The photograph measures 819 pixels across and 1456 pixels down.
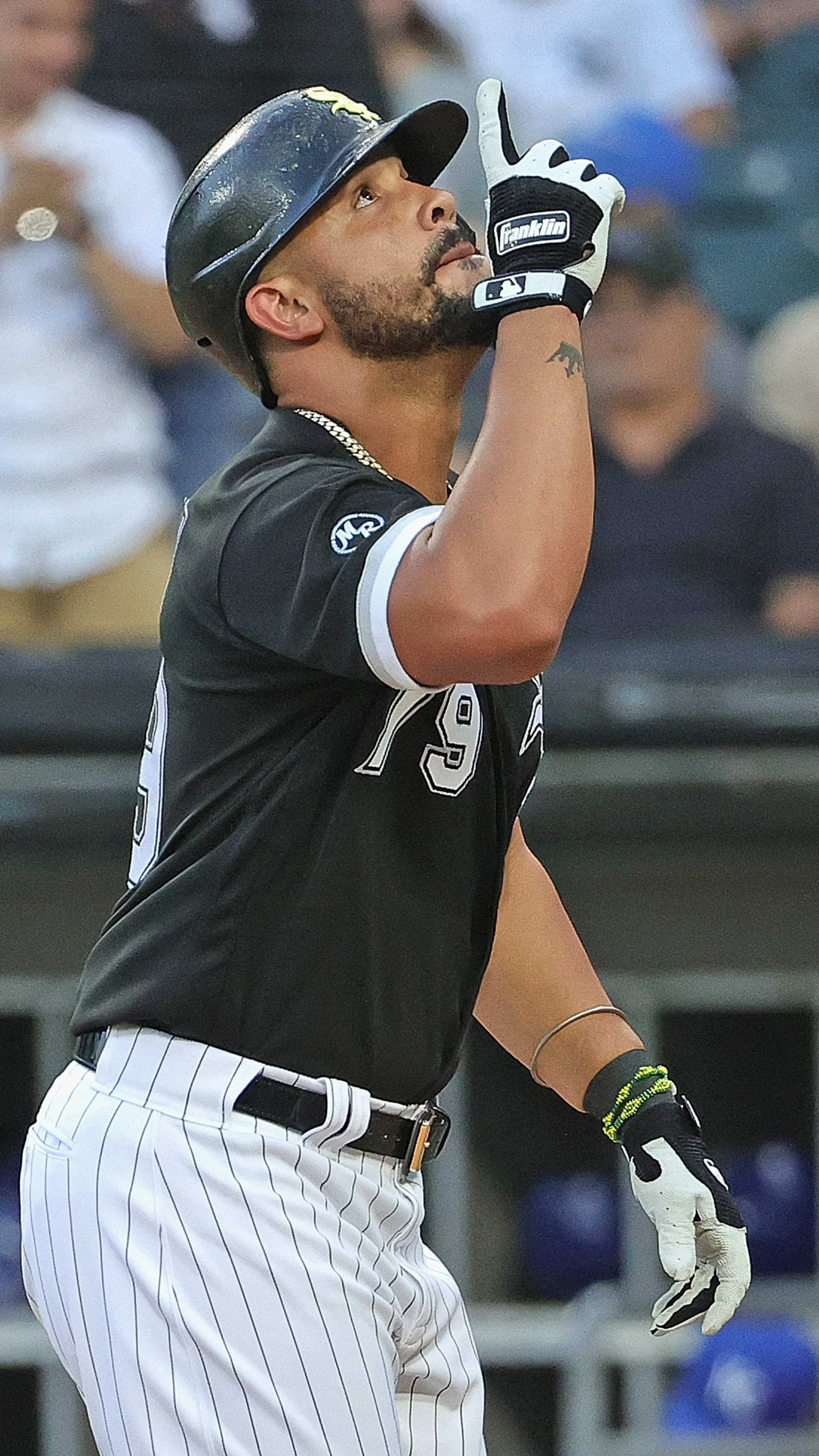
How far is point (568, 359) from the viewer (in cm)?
183

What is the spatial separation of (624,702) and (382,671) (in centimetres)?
266

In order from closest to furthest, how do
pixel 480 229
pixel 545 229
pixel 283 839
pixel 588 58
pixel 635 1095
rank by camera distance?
pixel 545 229, pixel 283 839, pixel 635 1095, pixel 480 229, pixel 588 58

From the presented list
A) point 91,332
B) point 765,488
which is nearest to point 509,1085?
point 765,488

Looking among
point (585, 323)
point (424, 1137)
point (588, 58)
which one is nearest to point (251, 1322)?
point (424, 1137)

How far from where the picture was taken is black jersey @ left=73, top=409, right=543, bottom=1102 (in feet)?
6.43

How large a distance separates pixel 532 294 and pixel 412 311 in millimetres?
226

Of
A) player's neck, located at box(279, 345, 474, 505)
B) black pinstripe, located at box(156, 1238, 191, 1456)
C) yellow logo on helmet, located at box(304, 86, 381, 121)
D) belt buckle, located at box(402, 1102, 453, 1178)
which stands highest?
yellow logo on helmet, located at box(304, 86, 381, 121)

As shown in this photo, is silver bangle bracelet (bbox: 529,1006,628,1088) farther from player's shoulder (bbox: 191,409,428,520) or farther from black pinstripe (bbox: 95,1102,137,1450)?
player's shoulder (bbox: 191,409,428,520)

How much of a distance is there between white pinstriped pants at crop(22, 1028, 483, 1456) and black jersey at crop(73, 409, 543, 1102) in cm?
5

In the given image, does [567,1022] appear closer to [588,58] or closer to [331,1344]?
[331,1344]

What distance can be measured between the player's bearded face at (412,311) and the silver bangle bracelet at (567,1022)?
83 centimetres

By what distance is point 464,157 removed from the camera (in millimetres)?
4617

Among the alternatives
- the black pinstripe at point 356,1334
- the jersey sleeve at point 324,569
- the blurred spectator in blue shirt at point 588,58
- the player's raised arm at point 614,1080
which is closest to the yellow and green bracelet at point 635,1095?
the player's raised arm at point 614,1080

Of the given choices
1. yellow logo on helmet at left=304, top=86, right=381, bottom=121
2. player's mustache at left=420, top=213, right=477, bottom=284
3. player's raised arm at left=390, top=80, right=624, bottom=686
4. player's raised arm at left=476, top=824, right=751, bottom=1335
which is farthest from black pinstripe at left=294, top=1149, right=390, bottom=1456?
yellow logo on helmet at left=304, top=86, right=381, bottom=121
